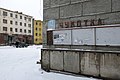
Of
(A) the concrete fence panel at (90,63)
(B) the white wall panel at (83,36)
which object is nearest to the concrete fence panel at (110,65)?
(A) the concrete fence panel at (90,63)

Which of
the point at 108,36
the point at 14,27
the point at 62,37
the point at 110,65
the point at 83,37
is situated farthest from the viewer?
the point at 14,27

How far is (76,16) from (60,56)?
5.56 feet

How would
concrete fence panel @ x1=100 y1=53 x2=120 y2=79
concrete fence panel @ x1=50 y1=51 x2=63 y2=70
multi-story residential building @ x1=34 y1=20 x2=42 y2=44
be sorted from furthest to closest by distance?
multi-story residential building @ x1=34 y1=20 x2=42 y2=44 < concrete fence panel @ x1=50 y1=51 x2=63 y2=70 < concrete fence panel @ x1=100 y1=53 x2=120 y2=79

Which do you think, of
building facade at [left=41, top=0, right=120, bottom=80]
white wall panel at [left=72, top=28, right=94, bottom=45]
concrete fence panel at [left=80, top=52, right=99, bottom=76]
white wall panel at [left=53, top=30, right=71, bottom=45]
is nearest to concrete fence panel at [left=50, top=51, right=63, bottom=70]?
building facade at [left=41, top=0, right=120, bottom=80]

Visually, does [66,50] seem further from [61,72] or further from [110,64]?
[110,64]

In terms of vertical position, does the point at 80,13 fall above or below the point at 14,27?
below

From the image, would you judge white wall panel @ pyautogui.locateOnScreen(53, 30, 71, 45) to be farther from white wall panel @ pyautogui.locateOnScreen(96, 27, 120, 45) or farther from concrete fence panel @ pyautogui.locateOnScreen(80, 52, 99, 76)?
white wall panel @ pyautogui.locateOnScreen(96, 27, 120, 45)

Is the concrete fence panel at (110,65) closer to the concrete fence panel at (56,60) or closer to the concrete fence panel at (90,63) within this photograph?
the concrete fence panel at (90,63)

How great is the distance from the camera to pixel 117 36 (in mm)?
6562

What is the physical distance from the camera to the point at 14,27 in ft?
180

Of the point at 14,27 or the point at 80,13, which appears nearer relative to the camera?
the point at 80,13

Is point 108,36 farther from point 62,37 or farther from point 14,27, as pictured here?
point 14,27

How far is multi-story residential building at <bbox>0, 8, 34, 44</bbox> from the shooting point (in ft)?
164

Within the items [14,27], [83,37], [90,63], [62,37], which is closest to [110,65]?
[90,63]
